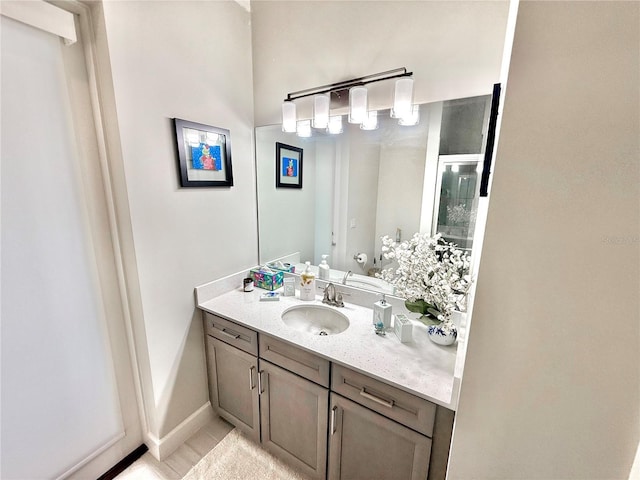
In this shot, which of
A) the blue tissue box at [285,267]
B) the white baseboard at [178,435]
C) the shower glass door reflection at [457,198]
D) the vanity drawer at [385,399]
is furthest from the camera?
the blue tissue box at [285,267]

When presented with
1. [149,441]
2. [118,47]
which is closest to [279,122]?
[118,47]

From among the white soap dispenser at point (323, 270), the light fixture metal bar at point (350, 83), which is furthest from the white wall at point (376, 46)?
the white soap dispenser at point (323, 270)

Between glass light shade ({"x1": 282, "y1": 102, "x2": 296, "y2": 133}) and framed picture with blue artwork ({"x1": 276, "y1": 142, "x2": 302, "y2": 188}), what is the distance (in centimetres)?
20

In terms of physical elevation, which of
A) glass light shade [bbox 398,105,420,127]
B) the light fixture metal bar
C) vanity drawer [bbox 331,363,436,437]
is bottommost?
vanity drawer [bbox 331,363,436,437]

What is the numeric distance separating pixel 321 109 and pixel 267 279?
3.63 feet

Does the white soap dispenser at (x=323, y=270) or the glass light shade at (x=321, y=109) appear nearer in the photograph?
the glass light shade at (x=321, y=109)

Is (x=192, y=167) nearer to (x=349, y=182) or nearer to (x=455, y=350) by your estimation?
(x=349, y=182)

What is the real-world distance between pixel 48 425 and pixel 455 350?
184 cm

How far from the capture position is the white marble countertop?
0.96 m

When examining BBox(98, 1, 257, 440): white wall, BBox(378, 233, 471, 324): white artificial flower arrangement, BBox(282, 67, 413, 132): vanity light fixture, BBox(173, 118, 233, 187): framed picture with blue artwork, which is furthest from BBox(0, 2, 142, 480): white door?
BBox(378, 233, 471, 324): white artificial flower arrangement

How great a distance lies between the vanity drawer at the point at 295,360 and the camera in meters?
1.16

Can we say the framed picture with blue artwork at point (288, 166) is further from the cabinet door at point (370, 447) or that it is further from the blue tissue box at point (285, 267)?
the cabinet door at point (370, 447)

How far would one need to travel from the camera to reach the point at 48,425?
45.6 inches

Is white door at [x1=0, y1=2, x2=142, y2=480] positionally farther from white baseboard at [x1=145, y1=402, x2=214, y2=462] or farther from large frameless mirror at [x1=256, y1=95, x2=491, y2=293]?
large frameless mirror at [x1=256, y1=95, x2=491, y2=293]
